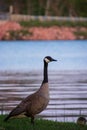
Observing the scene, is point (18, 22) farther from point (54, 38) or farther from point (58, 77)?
point (58, 77)

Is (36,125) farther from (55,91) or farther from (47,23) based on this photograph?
(47,23)

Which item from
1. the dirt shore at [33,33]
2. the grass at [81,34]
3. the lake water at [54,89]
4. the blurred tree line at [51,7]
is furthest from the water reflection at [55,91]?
the blurred tree line at [51,7]

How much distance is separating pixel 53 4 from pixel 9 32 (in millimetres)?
21297

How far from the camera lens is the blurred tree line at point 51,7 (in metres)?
107

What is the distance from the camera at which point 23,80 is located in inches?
1061

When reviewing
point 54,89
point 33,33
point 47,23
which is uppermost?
point 54,89

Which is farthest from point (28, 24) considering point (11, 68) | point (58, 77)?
point (58, 77)

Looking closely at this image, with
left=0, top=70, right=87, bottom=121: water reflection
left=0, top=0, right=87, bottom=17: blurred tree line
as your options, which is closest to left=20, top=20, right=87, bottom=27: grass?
left=0, top=0, right=87, bottom=17: blurred tree line

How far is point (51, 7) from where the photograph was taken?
4235 inches

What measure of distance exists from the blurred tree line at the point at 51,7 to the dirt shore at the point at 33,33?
1328cm

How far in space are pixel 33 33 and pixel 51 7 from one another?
16.9 meters

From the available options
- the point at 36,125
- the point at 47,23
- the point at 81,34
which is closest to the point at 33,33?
the point at 47,23

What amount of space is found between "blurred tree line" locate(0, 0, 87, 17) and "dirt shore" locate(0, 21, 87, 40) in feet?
43.6

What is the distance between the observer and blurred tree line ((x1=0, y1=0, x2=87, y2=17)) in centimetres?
10681
